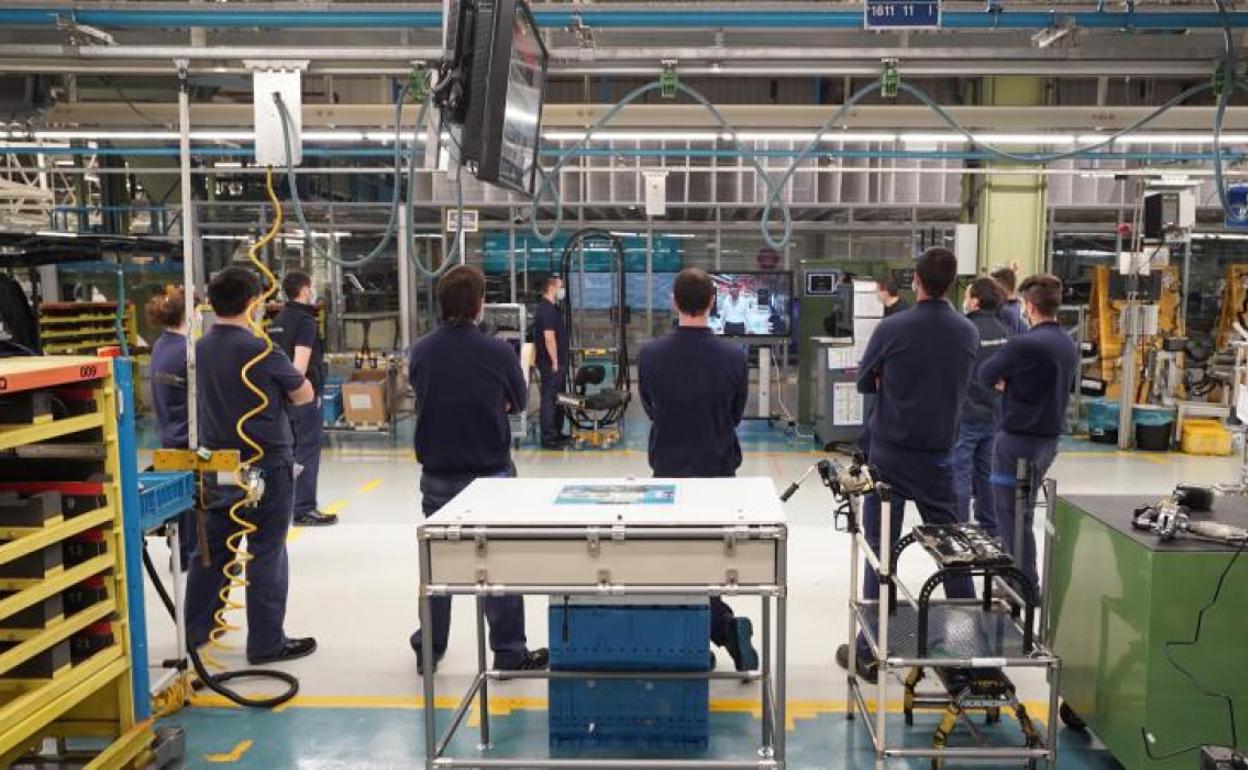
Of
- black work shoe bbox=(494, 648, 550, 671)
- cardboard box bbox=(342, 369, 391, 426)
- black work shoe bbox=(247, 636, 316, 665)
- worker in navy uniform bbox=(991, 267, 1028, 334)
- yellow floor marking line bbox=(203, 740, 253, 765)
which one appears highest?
worker in navy uniform bbox=(991, 267, 1028, 334)

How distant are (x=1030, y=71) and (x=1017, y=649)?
313cm

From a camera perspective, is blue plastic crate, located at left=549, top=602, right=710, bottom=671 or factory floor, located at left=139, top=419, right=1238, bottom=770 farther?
factory floor, located at left=139, top=419, right=1238, bottom=770

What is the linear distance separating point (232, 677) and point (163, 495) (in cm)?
109

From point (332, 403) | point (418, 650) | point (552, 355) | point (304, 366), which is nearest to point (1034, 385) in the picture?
point (418, 650)

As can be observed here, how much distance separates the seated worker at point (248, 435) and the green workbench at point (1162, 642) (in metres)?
3.18

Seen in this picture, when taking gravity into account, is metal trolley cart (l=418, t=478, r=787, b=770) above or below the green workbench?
above

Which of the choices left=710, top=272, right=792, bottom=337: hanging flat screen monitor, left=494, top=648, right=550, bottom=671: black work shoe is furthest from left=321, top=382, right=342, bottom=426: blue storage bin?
left=494, top=648, right=550, bottom=671: black work shoe

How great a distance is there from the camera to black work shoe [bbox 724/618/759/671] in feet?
12.3

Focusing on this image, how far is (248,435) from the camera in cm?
386

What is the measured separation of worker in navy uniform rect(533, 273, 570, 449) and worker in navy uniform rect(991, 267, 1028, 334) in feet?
13.4

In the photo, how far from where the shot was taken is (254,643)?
4098mm

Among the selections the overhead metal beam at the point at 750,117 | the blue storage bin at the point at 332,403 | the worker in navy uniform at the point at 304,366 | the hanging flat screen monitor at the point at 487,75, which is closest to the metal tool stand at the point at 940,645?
the hanging flat screen monitor at the point at 487,75

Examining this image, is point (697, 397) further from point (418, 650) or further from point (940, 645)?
point (418, 650)

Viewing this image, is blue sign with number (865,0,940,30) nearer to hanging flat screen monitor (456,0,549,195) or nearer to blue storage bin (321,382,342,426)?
hanging flat screen monitor (456,0,549,195)
